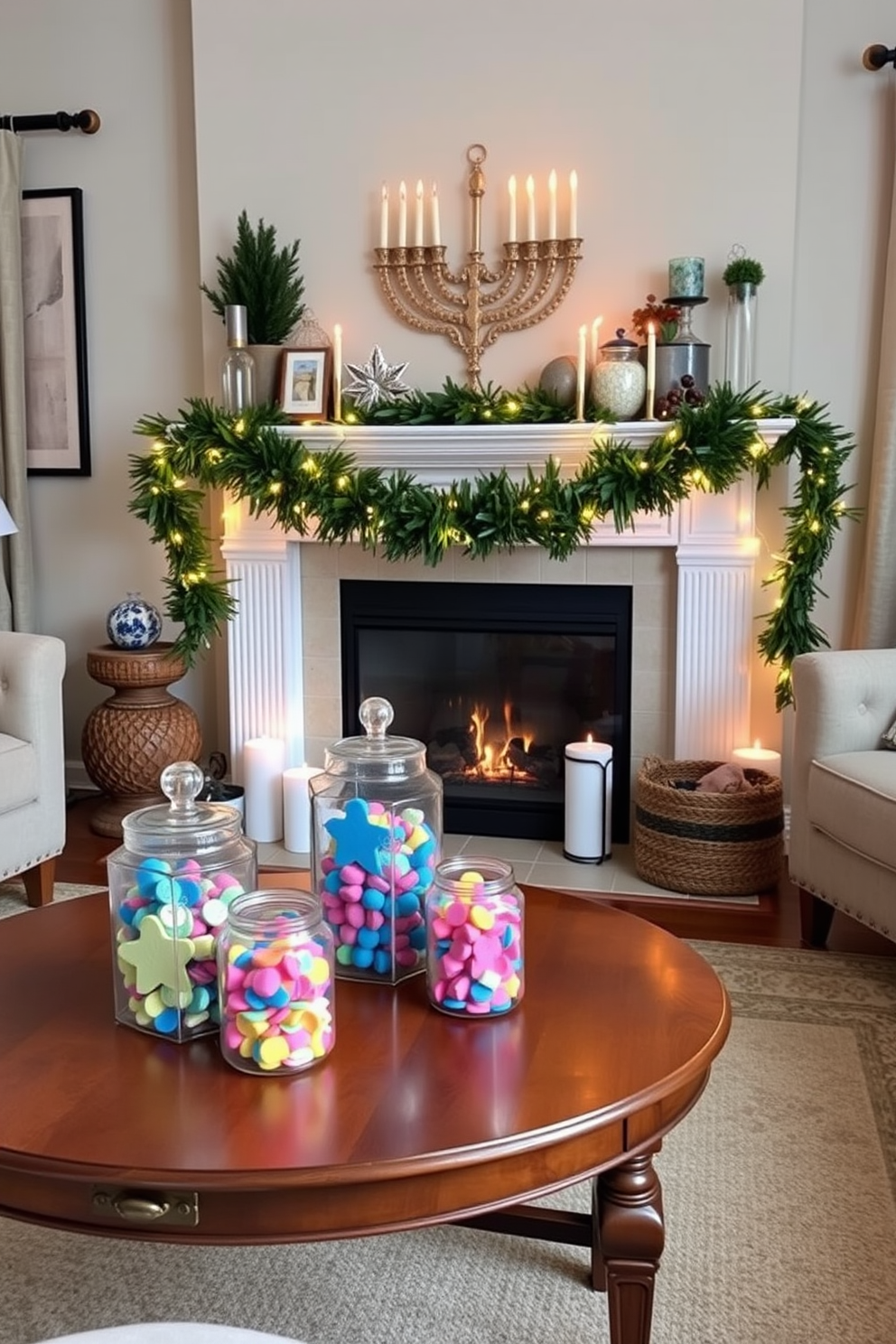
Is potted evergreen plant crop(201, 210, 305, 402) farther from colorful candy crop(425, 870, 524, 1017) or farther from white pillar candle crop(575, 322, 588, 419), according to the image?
colorful candy crop(425, 870, 524, 1017)

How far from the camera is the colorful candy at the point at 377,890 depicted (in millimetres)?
1563

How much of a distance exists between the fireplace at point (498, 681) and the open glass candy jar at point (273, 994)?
2.36 metres

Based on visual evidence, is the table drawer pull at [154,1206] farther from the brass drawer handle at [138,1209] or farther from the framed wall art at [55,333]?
the framed wall art at [55,333]

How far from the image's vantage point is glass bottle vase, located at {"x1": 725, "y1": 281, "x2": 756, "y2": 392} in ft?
10.9

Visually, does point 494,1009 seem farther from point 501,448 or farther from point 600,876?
point 501,448

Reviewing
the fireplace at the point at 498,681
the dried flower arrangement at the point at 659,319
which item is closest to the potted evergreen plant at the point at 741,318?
the dried flower arrangement at the point at 659,319

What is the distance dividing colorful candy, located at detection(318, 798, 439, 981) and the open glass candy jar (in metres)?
0.21

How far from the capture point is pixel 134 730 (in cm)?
371

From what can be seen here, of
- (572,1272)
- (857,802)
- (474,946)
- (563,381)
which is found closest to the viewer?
(474,946)

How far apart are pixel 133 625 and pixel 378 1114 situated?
2743 millimetres

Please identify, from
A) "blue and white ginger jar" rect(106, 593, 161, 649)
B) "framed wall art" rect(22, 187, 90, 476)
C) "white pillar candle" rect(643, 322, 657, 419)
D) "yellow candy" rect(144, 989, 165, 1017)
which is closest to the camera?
"yellow candy" rect(144, 989, 165, 1017)

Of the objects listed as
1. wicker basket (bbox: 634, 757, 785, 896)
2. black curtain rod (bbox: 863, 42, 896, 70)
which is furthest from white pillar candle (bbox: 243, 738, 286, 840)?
black curtain rod (bbox: 863, 42, 896, 70)

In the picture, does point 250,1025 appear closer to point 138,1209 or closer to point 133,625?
point 138,1209

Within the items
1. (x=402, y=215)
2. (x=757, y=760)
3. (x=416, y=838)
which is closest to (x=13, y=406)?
(x=402, y=215)
